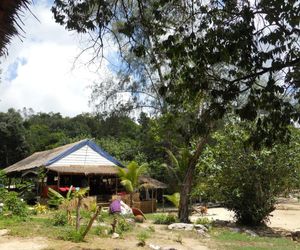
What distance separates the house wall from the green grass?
42.7ft

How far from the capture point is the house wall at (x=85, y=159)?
2744 centimetres

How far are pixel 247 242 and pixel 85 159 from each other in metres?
15.4

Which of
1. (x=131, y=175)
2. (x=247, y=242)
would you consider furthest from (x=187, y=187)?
(x=131, y=175)

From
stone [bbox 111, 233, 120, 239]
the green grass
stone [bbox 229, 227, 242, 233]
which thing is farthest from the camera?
stone [bbox 229, 227, 242, 233]

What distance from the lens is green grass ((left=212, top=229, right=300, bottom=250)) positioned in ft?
45.4

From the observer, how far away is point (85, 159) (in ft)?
93.1

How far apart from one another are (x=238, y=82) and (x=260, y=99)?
0.43 m

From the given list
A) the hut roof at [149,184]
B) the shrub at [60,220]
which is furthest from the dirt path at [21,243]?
the hut roof at [149,184]

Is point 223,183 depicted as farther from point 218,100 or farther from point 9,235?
point 218,100

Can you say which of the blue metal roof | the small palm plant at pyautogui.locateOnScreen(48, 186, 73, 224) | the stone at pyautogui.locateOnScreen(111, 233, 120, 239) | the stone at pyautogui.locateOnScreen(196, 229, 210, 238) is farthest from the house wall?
the stone at pyautogui.locateOnScreen(111, 233, 120, 239)

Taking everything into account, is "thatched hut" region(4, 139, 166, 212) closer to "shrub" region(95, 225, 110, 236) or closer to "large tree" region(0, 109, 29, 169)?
"shrub" region(95, 225, 110, 236)

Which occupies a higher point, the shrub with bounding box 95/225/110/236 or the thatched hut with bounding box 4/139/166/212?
the thatched hut with bounding box 4/139/166/212

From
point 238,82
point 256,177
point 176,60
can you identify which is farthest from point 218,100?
point 256,177

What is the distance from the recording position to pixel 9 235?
1262 centimetres
